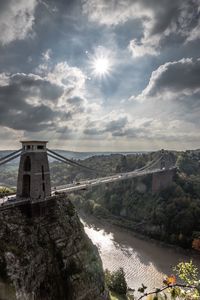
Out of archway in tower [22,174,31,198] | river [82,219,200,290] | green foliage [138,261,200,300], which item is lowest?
river [82,219,200,290]

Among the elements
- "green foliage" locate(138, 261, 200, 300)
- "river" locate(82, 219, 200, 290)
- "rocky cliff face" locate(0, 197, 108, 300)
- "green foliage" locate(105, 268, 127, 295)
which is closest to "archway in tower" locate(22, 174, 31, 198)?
"rocky cliff face" locate(0, 197, 108, 300)

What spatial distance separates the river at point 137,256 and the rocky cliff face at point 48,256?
9345 mm

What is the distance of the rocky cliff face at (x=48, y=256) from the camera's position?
1570cm

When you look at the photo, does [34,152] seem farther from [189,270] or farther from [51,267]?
[189,270]

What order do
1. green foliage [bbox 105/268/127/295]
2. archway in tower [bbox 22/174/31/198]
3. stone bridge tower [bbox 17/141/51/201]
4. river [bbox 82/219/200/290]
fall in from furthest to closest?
river [bbox 82/219/200/290] → green foliage [bbox 105/268/127/295] → archway in tower [bbox 22/174/31/198] → stone bridge tower [bbox 17/141/51/201]

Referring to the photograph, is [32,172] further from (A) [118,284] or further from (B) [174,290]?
(B) [174,290]

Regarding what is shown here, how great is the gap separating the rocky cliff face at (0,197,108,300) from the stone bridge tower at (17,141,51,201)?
1.16 meters

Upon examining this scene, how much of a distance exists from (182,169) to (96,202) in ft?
78.6

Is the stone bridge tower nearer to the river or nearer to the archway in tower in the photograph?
the archway in tower

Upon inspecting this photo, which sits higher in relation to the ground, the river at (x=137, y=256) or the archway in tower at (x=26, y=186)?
the archway in tower at (x=26, y=186)

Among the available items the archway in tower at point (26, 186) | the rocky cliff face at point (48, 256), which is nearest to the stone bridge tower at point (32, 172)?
the archway in tower at point (26, 186)

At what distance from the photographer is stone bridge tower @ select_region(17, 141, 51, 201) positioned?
20.0 m

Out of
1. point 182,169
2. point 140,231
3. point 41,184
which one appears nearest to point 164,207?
point 140,231

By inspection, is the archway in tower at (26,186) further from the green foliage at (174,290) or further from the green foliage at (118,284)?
the green foliage at (174,290)
